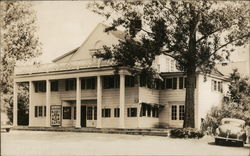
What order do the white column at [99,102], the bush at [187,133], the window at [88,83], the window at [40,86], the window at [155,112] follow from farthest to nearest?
the window at [40,86], the window at [88,83], the window at [155,112], the white column at [99,102], the bush at [187,133]

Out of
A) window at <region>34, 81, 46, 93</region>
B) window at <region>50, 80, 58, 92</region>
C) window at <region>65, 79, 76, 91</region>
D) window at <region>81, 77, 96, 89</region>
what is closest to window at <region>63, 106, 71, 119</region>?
window at <region>65, 79, 76, 91</region>

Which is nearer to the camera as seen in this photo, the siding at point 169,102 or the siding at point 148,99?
the siding at point 148,99

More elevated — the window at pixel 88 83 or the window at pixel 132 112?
the window at pixel 88 83

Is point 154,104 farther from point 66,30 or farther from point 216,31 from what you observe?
point 66,30

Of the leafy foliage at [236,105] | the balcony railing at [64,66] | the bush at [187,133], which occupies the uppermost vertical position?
the balcony railing at [64,66]

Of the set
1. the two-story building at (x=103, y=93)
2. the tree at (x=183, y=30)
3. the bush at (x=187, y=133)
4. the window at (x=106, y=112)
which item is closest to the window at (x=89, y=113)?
the two-story building at (x=103, y=93)

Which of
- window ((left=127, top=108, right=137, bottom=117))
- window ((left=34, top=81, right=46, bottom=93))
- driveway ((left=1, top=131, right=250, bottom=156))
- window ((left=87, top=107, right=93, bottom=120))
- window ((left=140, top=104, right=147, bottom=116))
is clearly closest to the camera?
driveway ((left=1, top=131, right=250, bottom=156))

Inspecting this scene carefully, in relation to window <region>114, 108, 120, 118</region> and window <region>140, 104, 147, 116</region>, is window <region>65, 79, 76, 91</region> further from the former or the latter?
window <region>140, 104, 147, 116</region>

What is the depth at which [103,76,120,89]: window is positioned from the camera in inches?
1148

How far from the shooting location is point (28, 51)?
19.1 m

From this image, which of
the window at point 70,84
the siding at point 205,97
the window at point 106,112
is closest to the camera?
the siding at point 205,97

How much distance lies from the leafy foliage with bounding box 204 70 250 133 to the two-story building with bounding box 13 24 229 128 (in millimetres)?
3362

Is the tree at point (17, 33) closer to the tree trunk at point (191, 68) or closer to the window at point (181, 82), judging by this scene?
the tree trunk at point (191, 68)

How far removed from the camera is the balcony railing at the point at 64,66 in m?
28.2
